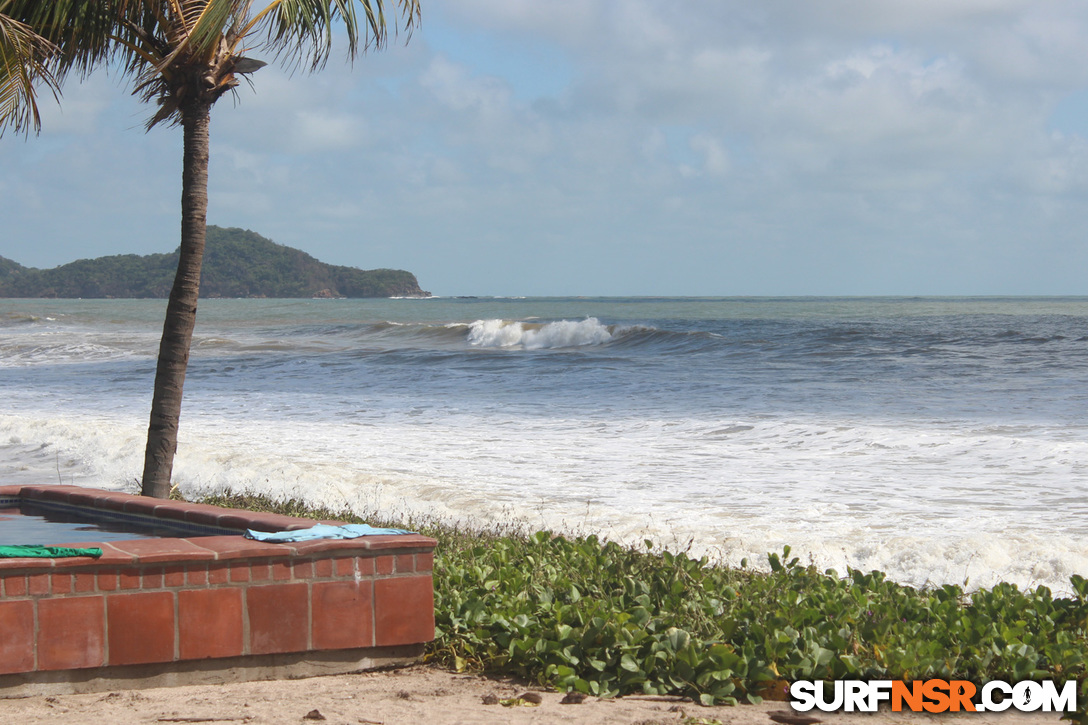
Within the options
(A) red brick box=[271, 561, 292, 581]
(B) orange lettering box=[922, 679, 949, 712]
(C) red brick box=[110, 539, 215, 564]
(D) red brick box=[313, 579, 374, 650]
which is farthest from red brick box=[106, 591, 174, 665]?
(B) orange lettering box=[922, 679, 949, 712]

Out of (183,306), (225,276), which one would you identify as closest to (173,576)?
(183,306)

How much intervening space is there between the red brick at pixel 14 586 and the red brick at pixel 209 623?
1.67 ft

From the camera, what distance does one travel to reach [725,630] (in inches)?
151

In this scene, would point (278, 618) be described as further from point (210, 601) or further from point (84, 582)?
point (84, 582)

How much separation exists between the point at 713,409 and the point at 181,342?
31.3 ft

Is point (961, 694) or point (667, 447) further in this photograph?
point (667, 447)

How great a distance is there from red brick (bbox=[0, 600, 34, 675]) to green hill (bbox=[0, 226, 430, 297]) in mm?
140640

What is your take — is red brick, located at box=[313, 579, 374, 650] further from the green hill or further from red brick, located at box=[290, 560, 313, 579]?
the green hill

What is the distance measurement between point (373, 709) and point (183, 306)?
174 inches

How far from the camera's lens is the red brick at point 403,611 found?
3.75 meters

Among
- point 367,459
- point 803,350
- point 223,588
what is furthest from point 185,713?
point 803,350

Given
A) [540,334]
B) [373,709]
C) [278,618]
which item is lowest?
[373,709]

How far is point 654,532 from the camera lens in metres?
6.99

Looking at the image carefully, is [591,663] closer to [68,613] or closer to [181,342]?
[68,613]
